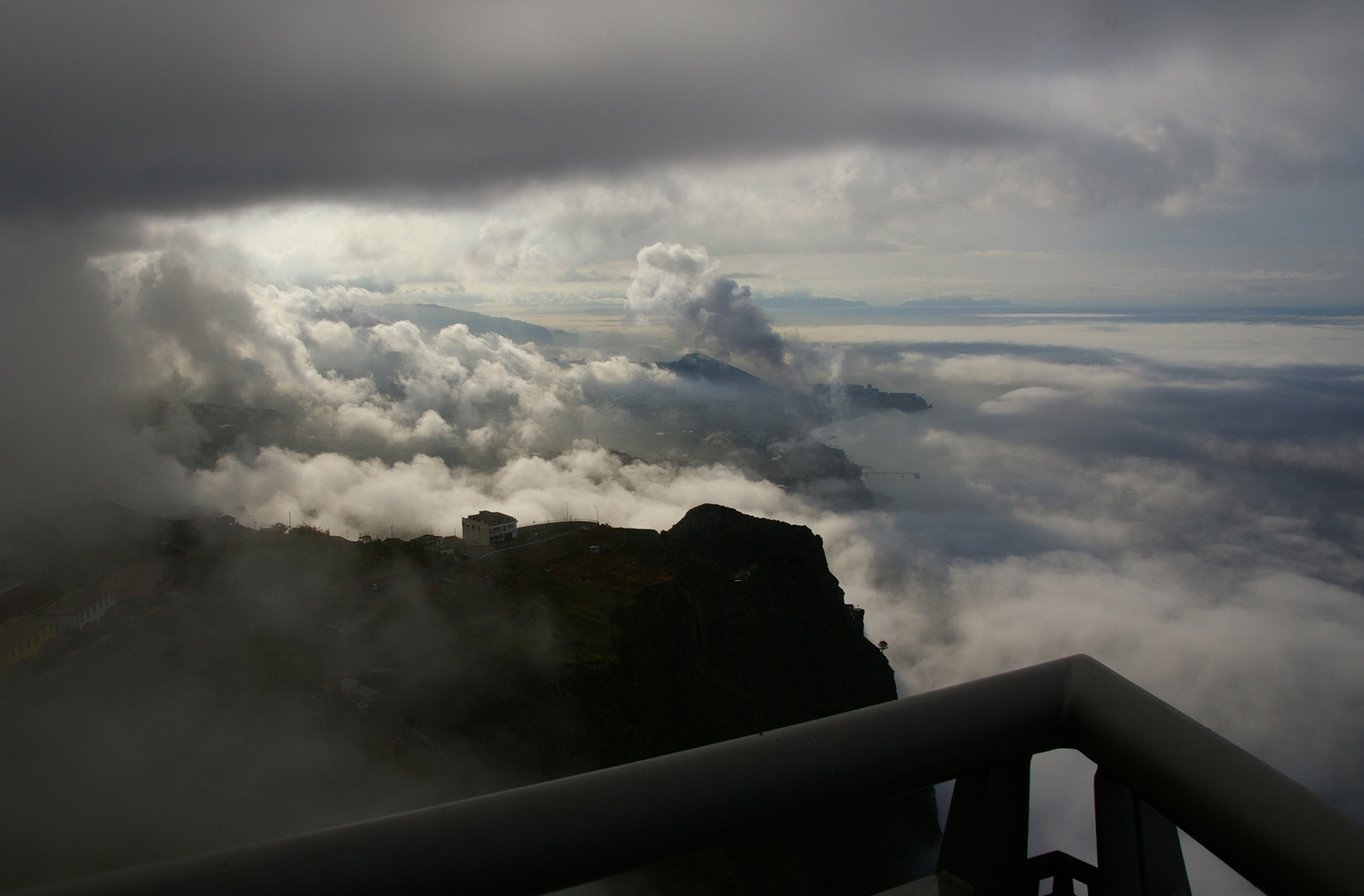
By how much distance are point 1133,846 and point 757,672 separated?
28.7 meters

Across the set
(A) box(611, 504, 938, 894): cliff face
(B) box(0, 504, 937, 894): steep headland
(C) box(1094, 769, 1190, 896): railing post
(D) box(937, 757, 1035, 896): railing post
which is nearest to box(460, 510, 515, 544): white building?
(B) box(0, 504, 937, 894): steep headland

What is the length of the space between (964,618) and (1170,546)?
45.3 meters

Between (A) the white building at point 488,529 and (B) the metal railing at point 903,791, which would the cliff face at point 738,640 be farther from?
(B) the metal railing at point 903,791

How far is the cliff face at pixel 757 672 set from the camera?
55.4 ft

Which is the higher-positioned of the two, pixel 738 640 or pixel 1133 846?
pixel 1133 846

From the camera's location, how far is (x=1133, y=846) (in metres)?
1.18

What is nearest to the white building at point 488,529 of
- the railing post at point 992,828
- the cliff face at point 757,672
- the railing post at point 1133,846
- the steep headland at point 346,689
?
the steep headland at point 346,689

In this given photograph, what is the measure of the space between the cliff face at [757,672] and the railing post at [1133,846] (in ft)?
20.1

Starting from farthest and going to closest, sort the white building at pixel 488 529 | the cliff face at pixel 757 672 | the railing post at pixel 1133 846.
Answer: the white building at pixel 488 529, the cliff face at pixel 757 672, the railing post at pixel 1133 846

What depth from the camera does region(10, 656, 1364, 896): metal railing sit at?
0.83 meters

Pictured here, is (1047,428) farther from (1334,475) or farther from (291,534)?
(291,534)

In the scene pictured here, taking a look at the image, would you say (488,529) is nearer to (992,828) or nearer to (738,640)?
(738,640)

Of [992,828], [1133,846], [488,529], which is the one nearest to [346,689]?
[488,529]

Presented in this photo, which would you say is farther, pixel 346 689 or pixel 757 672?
pixel 757 672
